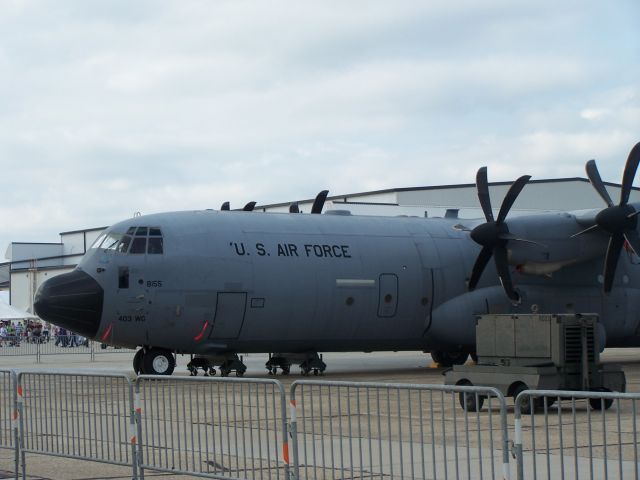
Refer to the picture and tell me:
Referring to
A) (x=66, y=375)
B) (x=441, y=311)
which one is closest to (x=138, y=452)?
(x=66, y=375)

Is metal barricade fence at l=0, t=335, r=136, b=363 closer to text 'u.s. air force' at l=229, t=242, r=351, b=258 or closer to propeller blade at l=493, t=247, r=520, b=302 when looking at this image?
text 'u.s. air force' at l=229, t=242, r=351, b=258

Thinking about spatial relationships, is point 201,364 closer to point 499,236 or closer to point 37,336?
point 499,236

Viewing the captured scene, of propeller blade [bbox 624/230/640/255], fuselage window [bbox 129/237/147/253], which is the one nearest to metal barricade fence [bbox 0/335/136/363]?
fuselage window [bbox 129/237/147/253]

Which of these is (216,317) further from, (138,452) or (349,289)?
(138,452)

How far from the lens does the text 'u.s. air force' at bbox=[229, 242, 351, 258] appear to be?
2473 cm

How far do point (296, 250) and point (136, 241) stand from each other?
157 inches

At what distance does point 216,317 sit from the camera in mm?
24281

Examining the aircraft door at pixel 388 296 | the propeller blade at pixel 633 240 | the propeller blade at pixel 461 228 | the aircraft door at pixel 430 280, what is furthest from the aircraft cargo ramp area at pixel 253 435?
the aircraft door at pixel 430 280

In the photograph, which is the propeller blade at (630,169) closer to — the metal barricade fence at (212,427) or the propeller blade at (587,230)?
the propeller blade at (587,230)

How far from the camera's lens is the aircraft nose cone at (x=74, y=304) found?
916 inches

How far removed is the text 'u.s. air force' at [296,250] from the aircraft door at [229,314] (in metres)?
1.06

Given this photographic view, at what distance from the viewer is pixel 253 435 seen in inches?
395

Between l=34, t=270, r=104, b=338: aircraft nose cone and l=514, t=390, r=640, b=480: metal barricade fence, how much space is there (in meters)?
11.5

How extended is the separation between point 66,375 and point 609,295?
775 inches
